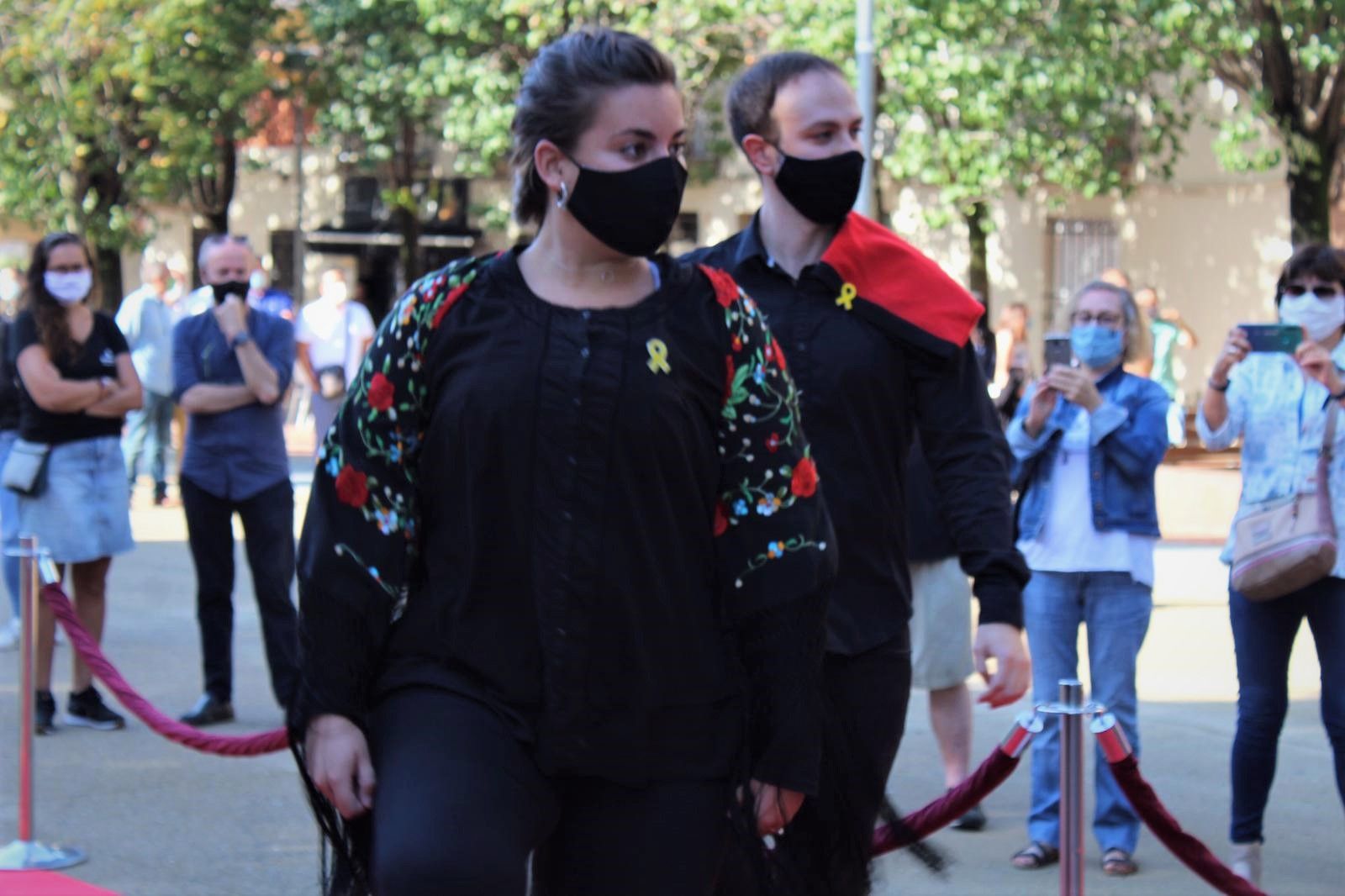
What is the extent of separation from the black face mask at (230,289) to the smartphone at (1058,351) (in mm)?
3765

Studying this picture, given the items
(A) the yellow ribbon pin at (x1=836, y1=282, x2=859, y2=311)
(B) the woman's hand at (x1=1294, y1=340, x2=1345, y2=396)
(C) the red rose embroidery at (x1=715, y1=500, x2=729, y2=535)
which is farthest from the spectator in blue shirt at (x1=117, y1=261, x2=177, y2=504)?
(C) the red rose embroidery at (x1=715, y1=500, x2=729, y2=535)

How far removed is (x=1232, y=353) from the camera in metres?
5.97

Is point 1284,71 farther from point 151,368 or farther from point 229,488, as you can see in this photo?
point 229,488

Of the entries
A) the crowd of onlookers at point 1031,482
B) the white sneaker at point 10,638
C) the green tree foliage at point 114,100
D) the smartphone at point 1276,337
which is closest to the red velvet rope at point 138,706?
the crowd of onlookers at point 1031,482

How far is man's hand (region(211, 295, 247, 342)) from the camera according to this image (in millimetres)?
8289

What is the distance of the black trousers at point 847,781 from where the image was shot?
127 inches

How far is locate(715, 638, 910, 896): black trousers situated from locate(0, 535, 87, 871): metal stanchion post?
127 inches

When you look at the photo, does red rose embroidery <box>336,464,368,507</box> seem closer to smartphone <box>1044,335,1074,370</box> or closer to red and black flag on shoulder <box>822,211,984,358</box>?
red and black flag on shoulder <box>822,211,984,358</box>

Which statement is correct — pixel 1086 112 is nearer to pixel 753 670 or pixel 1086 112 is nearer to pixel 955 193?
pixel 955 193

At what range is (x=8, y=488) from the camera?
311 inches

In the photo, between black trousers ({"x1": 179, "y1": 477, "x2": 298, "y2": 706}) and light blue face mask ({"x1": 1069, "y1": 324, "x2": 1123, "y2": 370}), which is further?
black trousers ({"x1": 179, "y1": 477, "x2": 298, "y2": 706})

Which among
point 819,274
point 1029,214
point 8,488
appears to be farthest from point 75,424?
point 1029,214

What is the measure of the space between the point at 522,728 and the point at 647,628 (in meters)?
0.24

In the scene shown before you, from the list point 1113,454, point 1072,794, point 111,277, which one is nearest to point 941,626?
point 1113,454
